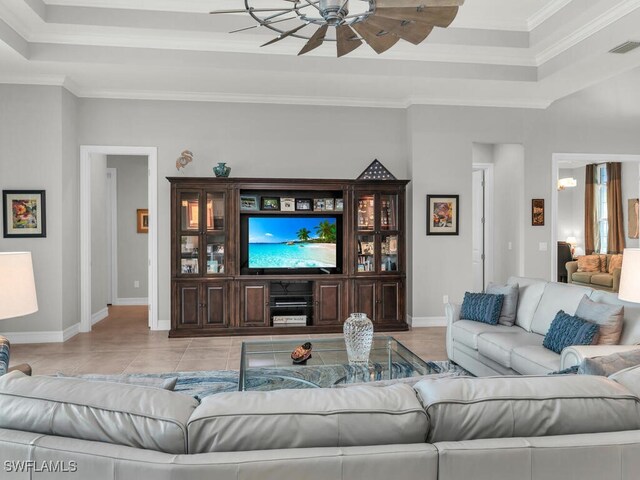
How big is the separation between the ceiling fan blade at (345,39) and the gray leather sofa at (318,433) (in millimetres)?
2126

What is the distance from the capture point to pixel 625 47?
176 inches

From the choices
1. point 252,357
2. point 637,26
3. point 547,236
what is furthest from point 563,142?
point 252,357

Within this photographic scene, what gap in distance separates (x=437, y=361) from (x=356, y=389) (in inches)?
142

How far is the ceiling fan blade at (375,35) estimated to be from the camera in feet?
8.74

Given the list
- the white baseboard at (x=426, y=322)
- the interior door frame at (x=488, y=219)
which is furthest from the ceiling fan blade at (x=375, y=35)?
the interior door frame at (x=488, y=219)

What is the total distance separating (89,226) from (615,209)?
33.1ft

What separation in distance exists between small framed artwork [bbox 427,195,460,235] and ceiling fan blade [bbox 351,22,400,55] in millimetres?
3657

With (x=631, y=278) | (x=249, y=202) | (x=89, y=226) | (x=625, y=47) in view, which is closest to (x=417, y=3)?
(x=631, y=278)

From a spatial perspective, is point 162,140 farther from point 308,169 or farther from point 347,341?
point 347,341

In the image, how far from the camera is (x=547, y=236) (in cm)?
665

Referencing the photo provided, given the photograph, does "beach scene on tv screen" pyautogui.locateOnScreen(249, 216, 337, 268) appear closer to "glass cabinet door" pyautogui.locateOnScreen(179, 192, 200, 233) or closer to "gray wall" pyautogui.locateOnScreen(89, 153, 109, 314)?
"glass cabinet door" pyautogui.locateOnScreen(179, 192, 200, 233)

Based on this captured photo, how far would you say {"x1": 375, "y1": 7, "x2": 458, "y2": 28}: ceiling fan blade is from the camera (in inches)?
93.3

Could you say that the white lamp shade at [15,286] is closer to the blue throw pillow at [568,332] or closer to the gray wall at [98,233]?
the blue throw pillow at [568,332]

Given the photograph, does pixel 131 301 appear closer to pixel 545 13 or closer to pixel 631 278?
pixel 545 13
